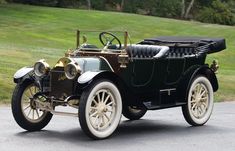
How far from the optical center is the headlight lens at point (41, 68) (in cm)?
841

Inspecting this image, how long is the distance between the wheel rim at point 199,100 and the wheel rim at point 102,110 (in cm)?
176

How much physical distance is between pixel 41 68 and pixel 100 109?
114 cm

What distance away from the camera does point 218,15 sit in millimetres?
63406

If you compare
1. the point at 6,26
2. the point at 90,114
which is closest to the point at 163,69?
the point at 90,114

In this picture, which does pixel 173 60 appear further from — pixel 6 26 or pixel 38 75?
pixel 6 26

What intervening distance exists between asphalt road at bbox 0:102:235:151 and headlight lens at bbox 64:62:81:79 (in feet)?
2.81

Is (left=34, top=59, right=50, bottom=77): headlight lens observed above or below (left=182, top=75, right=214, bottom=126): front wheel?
above

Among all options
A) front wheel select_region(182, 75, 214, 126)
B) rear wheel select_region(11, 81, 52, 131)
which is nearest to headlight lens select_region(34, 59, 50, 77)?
rear wheel select_region(11, 81, 52, 131)

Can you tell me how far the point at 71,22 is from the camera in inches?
1770

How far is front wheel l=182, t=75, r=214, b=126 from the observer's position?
9438 millimetres

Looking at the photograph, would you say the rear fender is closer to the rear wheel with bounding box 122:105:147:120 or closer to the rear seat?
the rear seat

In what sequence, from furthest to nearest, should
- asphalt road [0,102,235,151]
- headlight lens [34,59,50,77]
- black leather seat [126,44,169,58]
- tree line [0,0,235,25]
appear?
tree line [0,0,235,25]
black leather seat [126,44,169,58]
headlight lens [34,59,50,77]
asphalt road [0,102,235,151]

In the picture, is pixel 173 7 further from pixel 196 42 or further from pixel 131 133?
pixel 131 133

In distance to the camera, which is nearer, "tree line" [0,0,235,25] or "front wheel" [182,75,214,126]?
"front wheel" [182,75,214,126]
